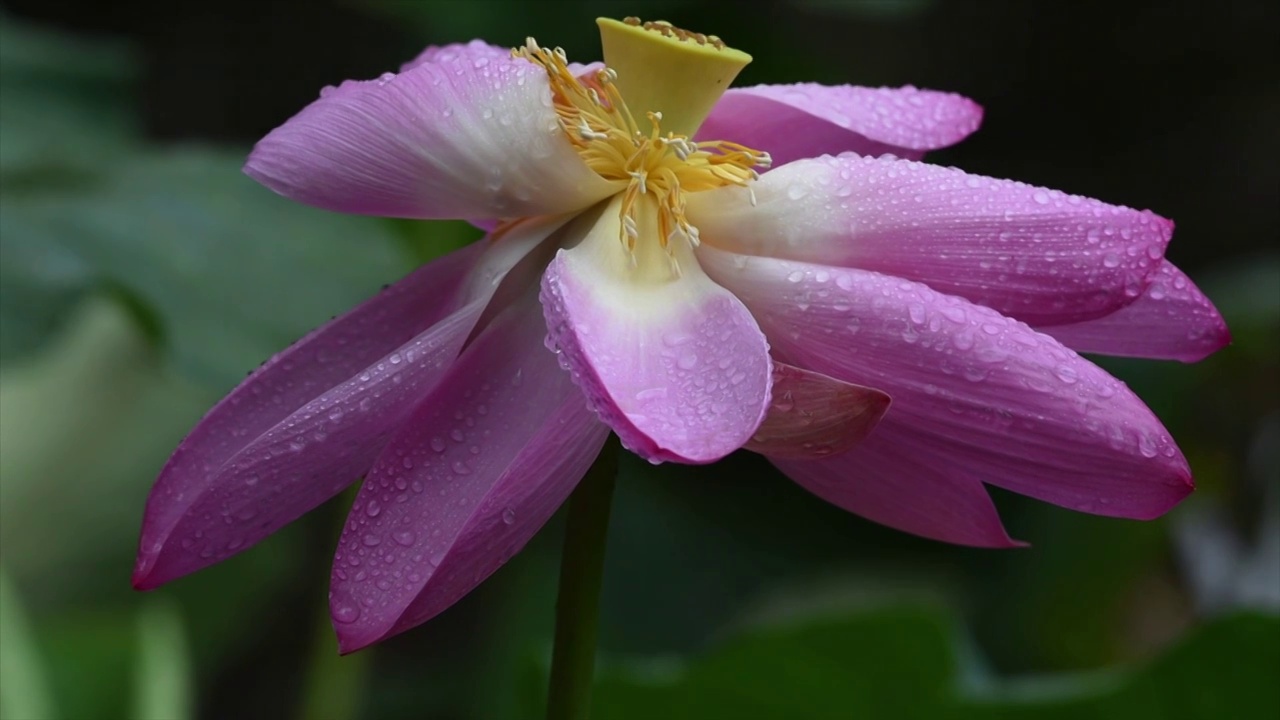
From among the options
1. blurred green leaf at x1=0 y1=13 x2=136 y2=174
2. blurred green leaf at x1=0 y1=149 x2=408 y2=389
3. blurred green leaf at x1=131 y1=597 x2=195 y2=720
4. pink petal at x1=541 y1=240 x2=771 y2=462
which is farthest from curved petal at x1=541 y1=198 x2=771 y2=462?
blurred green leaf at x1=0 y1=13 x2=136 y2=174

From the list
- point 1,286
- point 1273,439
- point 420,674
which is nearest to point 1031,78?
point 1273,439

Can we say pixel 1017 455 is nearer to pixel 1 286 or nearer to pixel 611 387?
pixel 611 387

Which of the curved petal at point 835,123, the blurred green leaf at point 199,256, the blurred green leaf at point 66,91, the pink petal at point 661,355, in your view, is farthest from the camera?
the blurred green leaf at point 66,91

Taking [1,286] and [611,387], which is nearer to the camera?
[611,387]

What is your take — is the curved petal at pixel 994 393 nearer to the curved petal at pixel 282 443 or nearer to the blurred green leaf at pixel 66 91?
the curved petal at pixel 282 443

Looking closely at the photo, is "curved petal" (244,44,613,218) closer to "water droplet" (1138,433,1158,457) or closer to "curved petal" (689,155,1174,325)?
"curved petal" (689,155,1174,325)

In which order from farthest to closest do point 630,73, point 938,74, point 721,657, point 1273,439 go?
point 938,74
point 1273,439
point 721,657
point 630,73

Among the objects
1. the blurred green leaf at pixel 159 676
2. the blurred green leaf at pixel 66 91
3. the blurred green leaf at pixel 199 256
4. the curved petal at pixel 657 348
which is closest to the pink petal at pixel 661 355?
the curved petal at pixel 657 348
